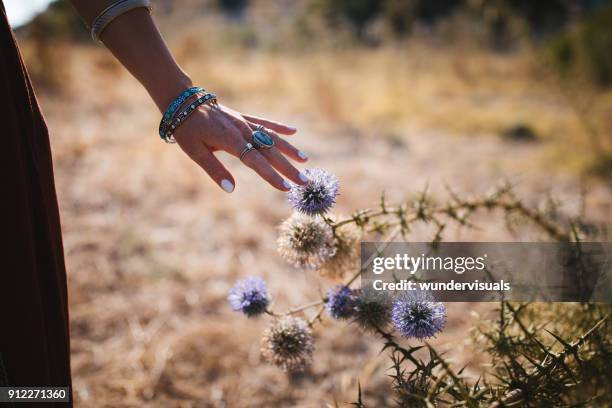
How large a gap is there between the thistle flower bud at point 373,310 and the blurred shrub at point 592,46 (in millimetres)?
6635

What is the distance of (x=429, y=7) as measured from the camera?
17688 millimetres

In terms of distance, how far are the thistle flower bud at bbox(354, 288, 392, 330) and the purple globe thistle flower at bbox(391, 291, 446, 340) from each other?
0.11 metres

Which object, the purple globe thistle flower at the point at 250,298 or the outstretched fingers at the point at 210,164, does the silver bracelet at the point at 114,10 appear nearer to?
the outstretched fingers at the point at 210,164


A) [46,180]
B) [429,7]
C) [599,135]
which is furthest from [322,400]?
[429,7]

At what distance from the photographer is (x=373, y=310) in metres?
1.00

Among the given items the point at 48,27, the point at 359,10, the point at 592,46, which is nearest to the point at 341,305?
the point at 48,27

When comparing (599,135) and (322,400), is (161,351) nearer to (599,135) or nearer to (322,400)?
(322,400)

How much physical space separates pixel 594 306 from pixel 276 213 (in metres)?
2.50

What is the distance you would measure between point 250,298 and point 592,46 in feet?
29.1

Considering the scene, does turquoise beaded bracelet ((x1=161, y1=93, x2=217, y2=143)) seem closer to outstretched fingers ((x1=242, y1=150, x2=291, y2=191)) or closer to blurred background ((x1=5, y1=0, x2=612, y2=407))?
outstretched fingers ((x1=242, y1=150, x2=291, y2=191))

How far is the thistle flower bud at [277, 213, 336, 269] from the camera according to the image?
1.00 metres

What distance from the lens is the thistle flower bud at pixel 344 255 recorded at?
3.62 feet

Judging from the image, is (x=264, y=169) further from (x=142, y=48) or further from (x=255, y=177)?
(x=255, y=177)

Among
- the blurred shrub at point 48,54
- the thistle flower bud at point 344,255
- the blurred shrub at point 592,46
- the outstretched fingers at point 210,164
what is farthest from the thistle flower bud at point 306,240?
the blurred shrub at point 592,46
